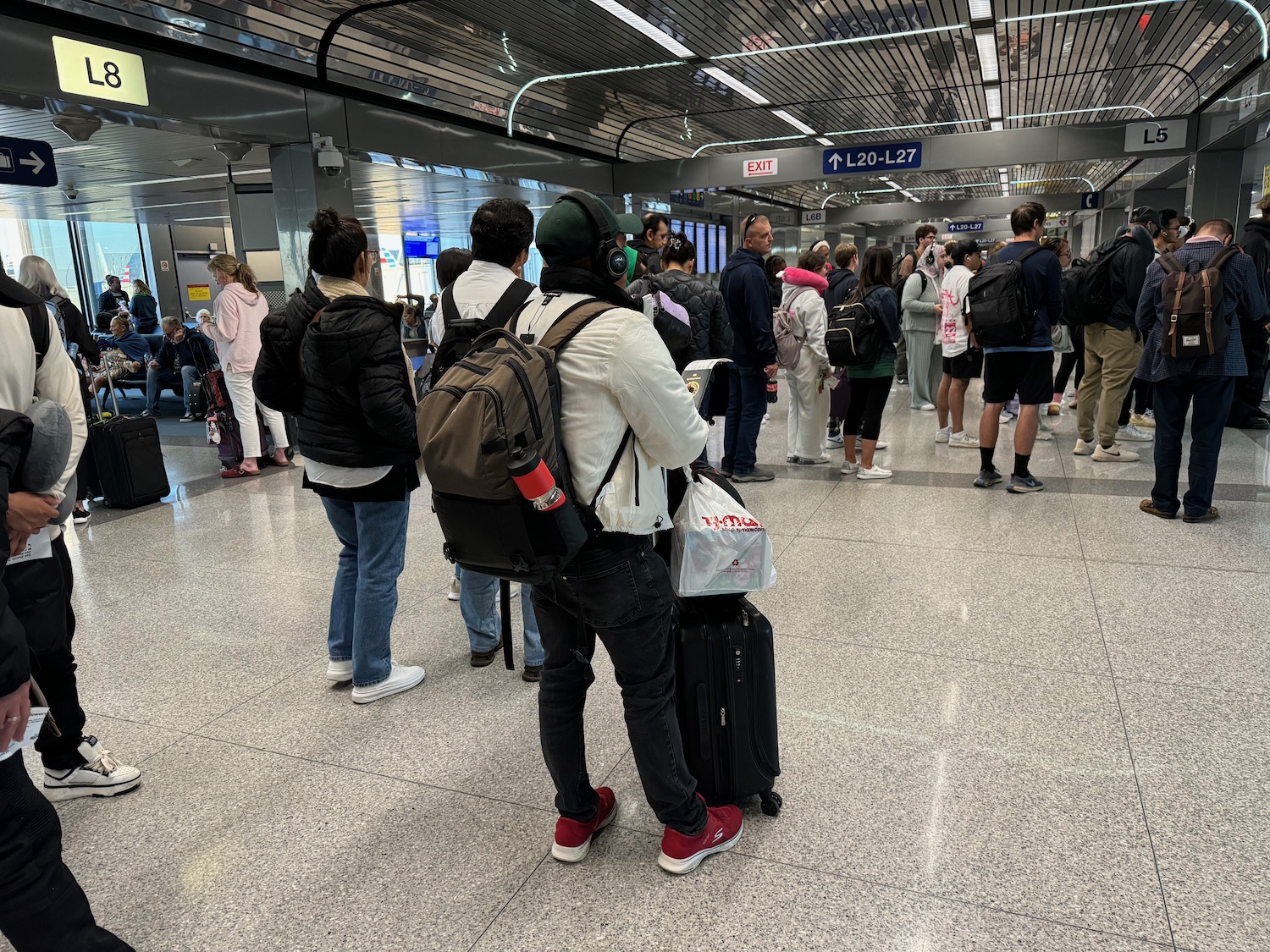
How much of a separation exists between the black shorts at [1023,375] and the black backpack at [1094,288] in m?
1.02

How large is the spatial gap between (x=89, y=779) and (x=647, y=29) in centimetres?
700

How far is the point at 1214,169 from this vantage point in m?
8.18

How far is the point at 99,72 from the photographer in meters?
5.12

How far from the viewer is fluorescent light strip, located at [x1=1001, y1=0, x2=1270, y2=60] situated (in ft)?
21.9

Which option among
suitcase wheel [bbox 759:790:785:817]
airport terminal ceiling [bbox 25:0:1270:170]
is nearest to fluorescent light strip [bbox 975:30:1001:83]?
airport terminal ceiling [bbox 25:0:1270:170]

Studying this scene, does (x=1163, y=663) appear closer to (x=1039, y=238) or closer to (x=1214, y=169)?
(x=1039, y=238)

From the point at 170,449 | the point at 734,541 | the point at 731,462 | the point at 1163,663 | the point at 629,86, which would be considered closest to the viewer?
the point at 734,541

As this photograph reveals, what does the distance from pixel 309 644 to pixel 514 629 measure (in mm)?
910

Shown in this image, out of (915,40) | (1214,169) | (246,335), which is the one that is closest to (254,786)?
(246,335)

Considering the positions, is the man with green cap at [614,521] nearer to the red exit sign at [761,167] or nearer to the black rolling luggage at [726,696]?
the black rolling luggage at [726,696]

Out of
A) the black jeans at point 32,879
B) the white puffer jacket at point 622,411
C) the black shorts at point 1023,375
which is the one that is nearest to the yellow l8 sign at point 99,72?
the white puffer jacket at point 622,411

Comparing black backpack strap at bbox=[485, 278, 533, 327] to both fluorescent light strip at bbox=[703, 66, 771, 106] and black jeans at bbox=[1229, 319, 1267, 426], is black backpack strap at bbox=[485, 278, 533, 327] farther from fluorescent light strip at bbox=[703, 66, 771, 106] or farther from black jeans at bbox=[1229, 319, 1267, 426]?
fluorescent light strip at bbox=[703, 66, 771, 106]

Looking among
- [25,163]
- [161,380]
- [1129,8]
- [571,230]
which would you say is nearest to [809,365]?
[1129,8]

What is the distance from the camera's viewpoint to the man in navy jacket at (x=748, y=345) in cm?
566
